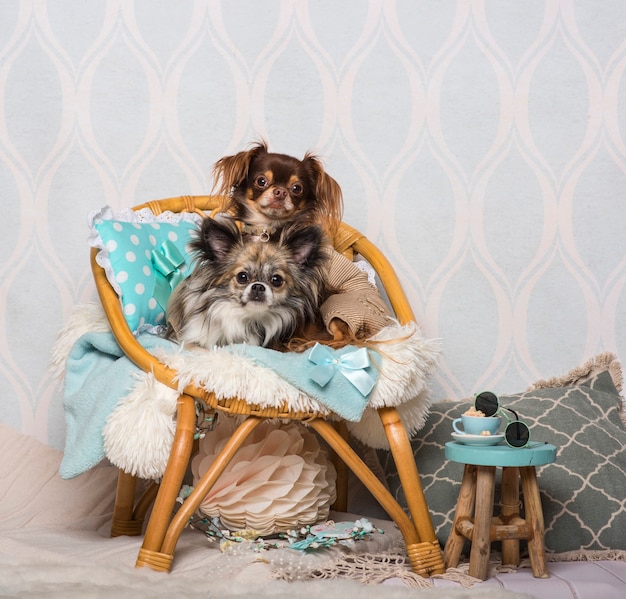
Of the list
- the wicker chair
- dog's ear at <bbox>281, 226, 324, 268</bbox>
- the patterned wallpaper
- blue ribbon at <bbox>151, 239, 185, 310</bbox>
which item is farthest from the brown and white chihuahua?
the wicker chair

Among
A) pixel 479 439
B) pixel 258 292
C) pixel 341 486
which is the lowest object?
pixel 341 486

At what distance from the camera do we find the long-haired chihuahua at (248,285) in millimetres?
1845

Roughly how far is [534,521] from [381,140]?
4.82 ft

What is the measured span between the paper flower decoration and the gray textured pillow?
341 mm

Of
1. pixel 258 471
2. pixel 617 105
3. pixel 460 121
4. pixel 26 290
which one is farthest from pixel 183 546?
pixel 617 105

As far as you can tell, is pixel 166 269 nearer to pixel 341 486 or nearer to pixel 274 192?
pixel 274 192

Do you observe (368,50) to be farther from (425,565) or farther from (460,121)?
(425,565)

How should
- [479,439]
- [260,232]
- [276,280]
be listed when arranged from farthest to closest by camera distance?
[260,232] → [276,280] → [479,439]

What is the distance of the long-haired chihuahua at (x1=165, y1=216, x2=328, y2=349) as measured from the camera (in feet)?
6.05

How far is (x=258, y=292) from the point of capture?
1787mm

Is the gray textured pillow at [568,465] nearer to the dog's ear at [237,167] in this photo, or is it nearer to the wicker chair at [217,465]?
the wicker chair at [217,465]

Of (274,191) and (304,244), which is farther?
(274,191)

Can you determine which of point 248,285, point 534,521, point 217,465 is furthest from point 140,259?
point 534,521

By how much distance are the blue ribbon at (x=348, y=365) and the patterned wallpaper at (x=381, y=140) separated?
94cm
